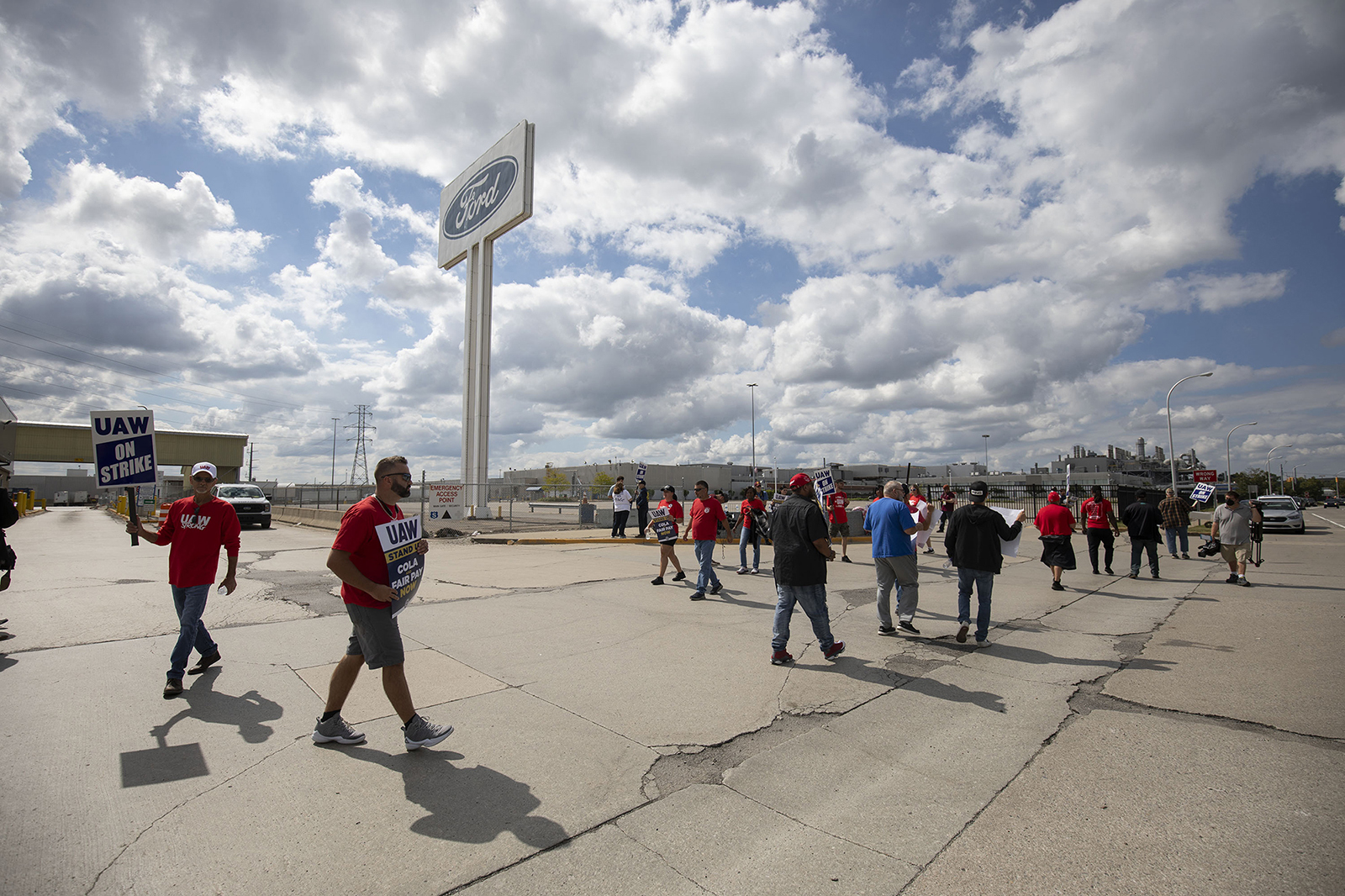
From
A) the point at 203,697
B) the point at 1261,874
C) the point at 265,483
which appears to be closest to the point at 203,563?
the point at 203,697

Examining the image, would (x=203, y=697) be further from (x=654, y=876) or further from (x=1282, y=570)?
(x=1282, y=570)

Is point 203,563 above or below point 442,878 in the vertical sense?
above

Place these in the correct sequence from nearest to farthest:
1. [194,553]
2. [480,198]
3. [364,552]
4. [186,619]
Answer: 1. [364,552]
2. [186,619]
3. [194,553]
4. [480,198]

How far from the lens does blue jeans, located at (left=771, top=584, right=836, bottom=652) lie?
19.2 ft

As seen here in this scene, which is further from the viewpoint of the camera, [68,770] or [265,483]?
[265,483]

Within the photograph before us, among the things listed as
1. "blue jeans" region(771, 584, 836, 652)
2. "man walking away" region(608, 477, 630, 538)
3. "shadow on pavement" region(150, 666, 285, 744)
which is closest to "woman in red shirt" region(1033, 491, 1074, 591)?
"blue jeans" region(771, 584, 836, 652)

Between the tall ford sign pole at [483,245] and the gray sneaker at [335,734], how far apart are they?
2450 centimetres

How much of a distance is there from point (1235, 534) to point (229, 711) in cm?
1472

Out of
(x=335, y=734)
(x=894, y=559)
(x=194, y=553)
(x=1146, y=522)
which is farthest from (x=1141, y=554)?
(x=194, y=553)

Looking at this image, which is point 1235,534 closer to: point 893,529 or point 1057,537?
point 1057,537

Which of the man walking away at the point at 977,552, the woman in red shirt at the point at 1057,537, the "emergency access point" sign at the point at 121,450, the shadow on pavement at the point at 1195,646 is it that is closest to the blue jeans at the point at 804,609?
the man walking away at the point at 977,552

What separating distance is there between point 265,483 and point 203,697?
6574cm

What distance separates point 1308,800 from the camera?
10.9 feet

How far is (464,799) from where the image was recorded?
3285 millimetres
